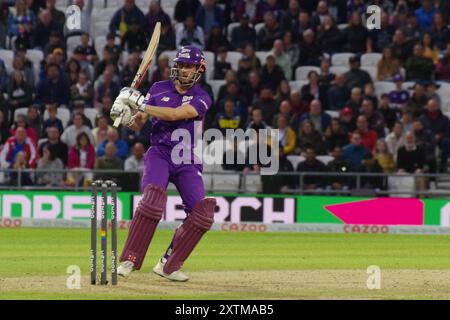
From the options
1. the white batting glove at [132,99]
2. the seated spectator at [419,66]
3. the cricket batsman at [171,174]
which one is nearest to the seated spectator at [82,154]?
the seated spectator at [419,66]

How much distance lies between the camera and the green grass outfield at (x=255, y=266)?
36.1 feet

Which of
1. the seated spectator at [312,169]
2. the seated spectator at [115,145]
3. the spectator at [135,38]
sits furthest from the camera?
the spectator at [135,38]

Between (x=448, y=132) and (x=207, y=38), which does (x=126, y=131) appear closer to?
(x=207, y=38)

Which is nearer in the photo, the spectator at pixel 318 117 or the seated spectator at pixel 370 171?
the seated spectator at pixel 370 171

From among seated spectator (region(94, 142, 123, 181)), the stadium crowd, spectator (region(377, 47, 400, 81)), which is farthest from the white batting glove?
spectator (region(377, 47, 400, 81))

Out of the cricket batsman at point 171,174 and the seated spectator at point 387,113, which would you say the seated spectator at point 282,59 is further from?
the cricket batsman at point 171,174

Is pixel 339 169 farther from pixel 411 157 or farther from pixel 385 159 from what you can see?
pixel 411 157

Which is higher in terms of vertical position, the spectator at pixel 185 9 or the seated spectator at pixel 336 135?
the spectator at pixel 185 9

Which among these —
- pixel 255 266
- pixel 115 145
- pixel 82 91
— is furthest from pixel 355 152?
pixel 255 266

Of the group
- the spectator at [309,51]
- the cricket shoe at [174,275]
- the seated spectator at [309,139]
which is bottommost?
the cricket shoe at [174,275]

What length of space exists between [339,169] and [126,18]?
599 centimetres

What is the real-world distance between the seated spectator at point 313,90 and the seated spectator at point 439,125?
83.1 inches

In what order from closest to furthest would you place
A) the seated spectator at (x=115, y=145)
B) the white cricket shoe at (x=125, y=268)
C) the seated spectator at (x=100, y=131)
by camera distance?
the white cricket shoe at (x=125, y=268), the seated spectator at (x=115, y=145), the seated spectator at (x=100, y=131)

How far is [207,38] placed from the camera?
24.5m
